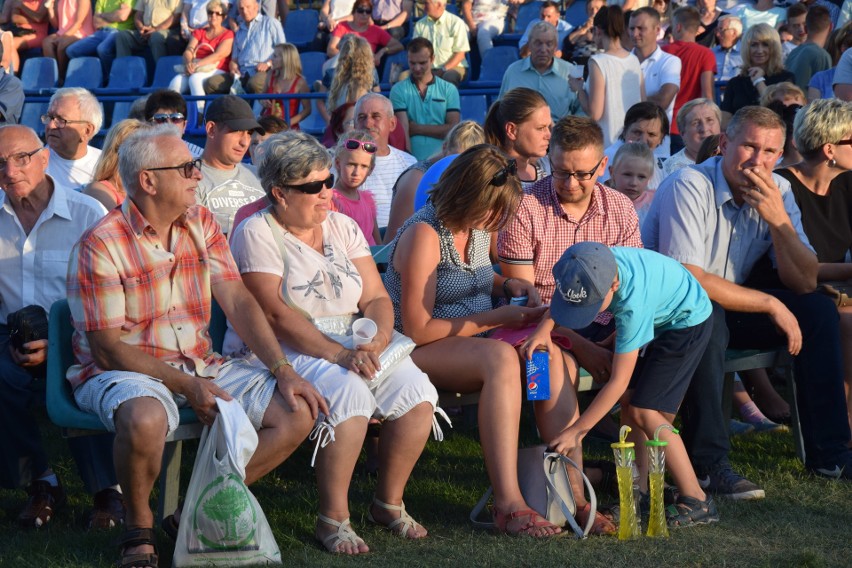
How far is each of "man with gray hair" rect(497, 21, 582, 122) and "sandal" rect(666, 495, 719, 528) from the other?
17.0 feet

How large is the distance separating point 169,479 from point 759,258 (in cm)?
274

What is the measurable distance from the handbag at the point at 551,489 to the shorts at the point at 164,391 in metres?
0.92

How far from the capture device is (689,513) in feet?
13.4

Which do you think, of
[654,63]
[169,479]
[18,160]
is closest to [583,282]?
[169,479]

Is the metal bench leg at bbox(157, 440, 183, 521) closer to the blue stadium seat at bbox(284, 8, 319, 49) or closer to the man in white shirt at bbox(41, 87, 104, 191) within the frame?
the man in white shirt at bbox(41, 87, 104, 191)

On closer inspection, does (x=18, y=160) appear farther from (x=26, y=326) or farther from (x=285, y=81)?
(x=285, y=81)

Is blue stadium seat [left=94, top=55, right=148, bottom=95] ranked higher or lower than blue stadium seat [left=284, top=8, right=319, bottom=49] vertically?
lower

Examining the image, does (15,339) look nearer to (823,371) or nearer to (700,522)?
(700,522)

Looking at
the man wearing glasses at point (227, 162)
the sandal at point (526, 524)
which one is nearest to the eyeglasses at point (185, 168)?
the sandal at point (526, 524)

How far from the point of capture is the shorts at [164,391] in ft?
12.1

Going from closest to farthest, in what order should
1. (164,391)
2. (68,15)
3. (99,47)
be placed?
(164,391), (99,47), (68,15)

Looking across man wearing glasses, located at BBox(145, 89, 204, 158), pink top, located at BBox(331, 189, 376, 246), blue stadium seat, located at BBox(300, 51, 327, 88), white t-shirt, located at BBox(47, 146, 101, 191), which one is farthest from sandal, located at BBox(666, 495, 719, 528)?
blue stadium seat, located at BBox(300, 51, 327, 88)

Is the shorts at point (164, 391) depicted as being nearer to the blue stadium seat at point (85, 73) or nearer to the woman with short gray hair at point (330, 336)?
the woman with short gray hair at point (330, 336)

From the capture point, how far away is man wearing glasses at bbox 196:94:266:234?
598 cm
